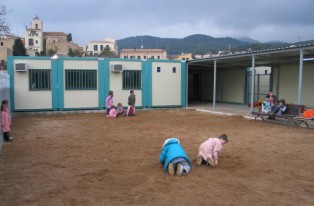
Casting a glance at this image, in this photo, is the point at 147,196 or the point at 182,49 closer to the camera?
the point at 147,196

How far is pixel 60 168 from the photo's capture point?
6113 millimetres

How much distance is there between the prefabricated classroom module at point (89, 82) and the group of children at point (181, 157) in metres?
11.3

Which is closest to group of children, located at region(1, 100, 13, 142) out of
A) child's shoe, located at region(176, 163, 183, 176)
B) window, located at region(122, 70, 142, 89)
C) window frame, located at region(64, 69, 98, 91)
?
child's shoe, located at region(176, 163, 183, 176)

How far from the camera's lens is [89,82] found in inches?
664

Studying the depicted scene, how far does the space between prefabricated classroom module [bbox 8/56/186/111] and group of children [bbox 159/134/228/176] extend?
11315 mm

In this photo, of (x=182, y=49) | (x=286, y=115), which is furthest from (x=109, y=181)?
(x=182, y=49)

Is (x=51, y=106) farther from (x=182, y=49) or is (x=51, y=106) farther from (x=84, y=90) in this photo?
(x=182, y=49)

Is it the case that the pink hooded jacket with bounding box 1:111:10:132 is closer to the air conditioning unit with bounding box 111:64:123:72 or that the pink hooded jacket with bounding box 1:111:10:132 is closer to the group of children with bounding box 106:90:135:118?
the group of children with bounding box 106:90:135:118

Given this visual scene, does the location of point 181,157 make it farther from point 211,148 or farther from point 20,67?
point 20,67

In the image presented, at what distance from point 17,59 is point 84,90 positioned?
3479 millimetres

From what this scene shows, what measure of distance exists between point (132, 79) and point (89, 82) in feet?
7.78

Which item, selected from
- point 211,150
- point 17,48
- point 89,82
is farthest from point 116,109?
point 17,48

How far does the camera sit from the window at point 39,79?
15.8 m

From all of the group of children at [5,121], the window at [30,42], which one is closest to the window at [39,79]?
the group of children at [5,121]
